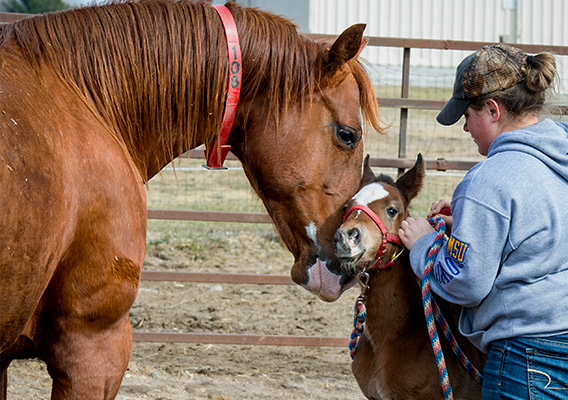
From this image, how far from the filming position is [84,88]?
1978 mm

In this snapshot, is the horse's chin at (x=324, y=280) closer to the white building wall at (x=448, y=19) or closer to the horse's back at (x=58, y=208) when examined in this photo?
the horse's back at (x=58, y=208)

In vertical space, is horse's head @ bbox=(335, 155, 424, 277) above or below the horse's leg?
above

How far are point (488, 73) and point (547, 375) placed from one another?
962mm

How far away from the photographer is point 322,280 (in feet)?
7.54

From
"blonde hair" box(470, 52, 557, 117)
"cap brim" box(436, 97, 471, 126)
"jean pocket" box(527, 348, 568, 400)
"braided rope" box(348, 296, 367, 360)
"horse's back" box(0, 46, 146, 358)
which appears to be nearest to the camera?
"horse's back" box(0, 46, 146, 358)

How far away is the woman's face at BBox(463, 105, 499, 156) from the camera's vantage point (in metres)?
2.12

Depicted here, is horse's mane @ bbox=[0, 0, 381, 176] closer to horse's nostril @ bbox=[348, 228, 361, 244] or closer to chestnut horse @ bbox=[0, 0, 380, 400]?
chestnut horse @ bbox=[0, 0, 380, 400]

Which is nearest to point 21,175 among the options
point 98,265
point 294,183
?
point 98,265

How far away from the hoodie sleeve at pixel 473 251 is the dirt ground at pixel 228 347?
1.96 metres

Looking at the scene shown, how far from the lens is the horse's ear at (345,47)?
2094 mm

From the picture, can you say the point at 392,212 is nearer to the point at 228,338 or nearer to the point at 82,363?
the point at 82,363

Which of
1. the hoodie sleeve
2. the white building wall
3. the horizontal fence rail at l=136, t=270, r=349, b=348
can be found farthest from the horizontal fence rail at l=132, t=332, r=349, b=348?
the white building wall

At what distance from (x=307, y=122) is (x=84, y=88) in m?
0.74

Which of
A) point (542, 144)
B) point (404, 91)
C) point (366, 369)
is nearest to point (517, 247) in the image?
point (542, 144)
